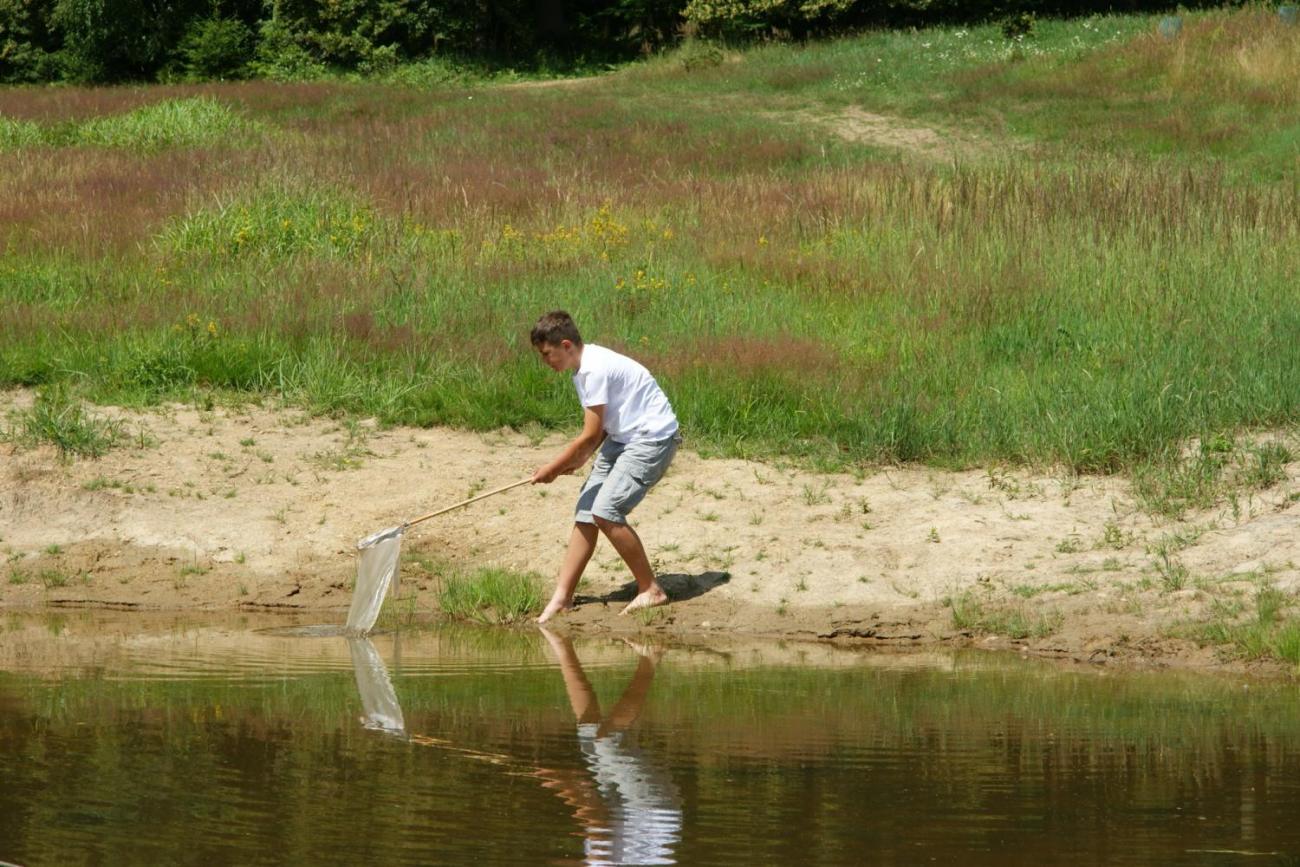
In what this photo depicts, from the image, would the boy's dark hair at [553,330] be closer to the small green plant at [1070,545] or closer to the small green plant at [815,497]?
the small green plant at [815,497]

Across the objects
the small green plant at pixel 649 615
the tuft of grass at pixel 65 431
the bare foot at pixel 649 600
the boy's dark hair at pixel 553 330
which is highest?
the boy's dark hair at pixel 553 330

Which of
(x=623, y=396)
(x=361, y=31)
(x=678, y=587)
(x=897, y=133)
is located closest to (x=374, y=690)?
(x=623, y=396)

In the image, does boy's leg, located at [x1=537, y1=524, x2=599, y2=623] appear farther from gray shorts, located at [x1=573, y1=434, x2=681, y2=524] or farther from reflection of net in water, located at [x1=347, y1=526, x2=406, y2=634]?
reflection of net in water, located at [x1=347, y1=526, x2=406, y2=634]

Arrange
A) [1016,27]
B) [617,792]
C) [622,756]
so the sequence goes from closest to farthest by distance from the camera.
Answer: [617,792], [622,756], [1016,27]

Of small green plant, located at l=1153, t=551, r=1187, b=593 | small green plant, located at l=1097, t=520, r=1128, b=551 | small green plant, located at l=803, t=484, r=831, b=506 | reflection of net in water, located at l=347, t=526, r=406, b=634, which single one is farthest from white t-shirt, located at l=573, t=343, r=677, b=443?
small green plant, located at l=1153, t=551, r=1187, b=593

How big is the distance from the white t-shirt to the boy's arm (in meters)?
0.07

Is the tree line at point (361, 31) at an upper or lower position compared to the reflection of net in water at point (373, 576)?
upper

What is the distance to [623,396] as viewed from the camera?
29.4ft

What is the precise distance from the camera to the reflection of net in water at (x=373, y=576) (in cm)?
915

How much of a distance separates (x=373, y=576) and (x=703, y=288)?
5.55 meters

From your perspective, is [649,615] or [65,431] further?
[65,431]

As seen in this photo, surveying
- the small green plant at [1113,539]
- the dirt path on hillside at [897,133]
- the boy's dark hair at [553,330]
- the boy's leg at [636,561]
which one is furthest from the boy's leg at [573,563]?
the dirt path on hillside at [897,133]

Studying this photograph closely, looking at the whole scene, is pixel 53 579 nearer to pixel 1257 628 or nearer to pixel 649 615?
pixel 649 615

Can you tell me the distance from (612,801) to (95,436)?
6752mm
